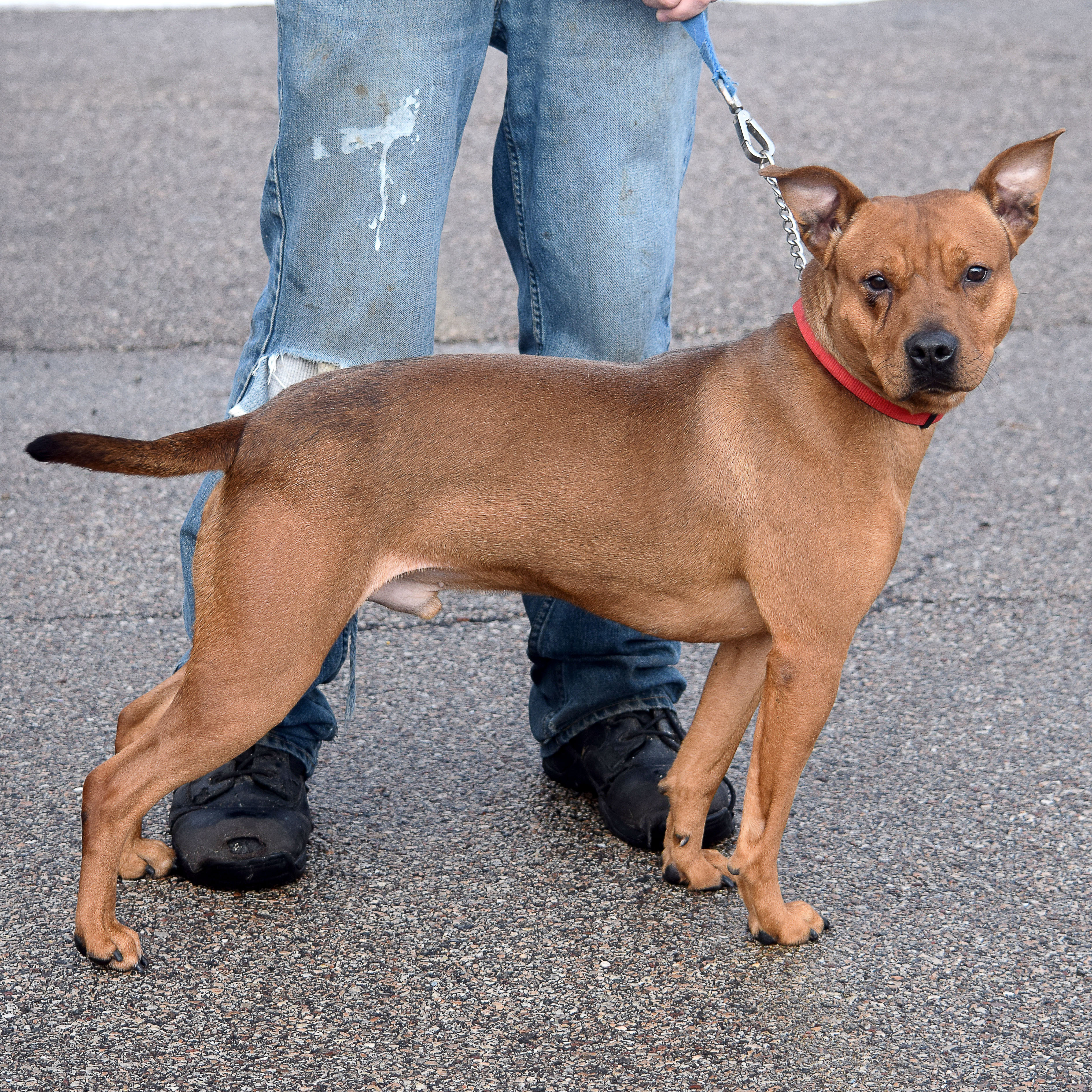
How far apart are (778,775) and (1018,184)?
1258 millimetres

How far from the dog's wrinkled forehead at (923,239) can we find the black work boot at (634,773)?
121cm

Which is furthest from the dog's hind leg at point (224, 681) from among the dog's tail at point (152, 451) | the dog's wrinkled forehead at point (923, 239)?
the dog's wrinkled forehead at point (923, 239)

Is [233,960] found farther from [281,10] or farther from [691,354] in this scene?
[281,10]

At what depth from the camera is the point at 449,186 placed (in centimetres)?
297

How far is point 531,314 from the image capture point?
125 inches

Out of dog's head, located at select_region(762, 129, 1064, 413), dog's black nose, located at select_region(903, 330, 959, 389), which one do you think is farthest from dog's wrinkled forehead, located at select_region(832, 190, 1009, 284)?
dog's black nose, located at select_region(903, 330, 959, 389)

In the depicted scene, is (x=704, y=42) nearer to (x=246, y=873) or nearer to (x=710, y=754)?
(x=710, y=754)

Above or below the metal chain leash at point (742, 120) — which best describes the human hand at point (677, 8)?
above

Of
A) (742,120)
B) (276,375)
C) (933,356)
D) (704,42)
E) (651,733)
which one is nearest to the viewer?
(933,356)

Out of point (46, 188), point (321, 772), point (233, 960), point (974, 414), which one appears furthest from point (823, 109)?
point (233, 960)

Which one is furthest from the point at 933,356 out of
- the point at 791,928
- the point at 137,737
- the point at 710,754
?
the point at 137,737

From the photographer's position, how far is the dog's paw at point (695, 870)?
287 cm

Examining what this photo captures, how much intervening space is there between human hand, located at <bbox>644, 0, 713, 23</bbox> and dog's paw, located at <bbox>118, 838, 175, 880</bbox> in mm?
2104

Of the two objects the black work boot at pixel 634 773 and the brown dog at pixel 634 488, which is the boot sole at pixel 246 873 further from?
the black work boot at pixel 634 773
